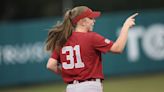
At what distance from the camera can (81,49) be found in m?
7.20

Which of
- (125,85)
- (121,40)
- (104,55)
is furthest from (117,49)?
(104,55)

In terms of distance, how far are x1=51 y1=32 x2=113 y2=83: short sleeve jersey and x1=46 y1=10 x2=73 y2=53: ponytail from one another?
0.19ft

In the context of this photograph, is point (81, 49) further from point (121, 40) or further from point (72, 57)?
point (121, 40)

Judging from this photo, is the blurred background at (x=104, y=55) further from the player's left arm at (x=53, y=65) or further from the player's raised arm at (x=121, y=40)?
the player's raised arm at (x=121, y=40)

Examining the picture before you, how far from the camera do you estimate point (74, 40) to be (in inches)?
285

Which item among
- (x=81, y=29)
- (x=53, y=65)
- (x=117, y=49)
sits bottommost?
(x=53, y=65)

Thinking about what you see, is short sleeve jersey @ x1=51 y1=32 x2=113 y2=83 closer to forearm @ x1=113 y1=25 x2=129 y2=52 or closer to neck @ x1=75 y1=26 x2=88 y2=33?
neck @ x1=75 y1=26 x2=88 y2=33

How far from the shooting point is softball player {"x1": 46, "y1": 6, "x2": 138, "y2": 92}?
7.18 metres

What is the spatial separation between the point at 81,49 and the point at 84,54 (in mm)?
65

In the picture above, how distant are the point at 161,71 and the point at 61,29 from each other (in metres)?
9.27

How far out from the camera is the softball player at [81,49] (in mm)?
7176

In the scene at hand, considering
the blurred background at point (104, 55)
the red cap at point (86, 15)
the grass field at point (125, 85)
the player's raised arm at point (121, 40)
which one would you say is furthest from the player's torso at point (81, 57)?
the blurred background at point (104, 55)

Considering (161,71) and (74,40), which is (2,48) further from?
(74,40)

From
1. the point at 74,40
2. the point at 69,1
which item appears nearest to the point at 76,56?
the point at 74,40
